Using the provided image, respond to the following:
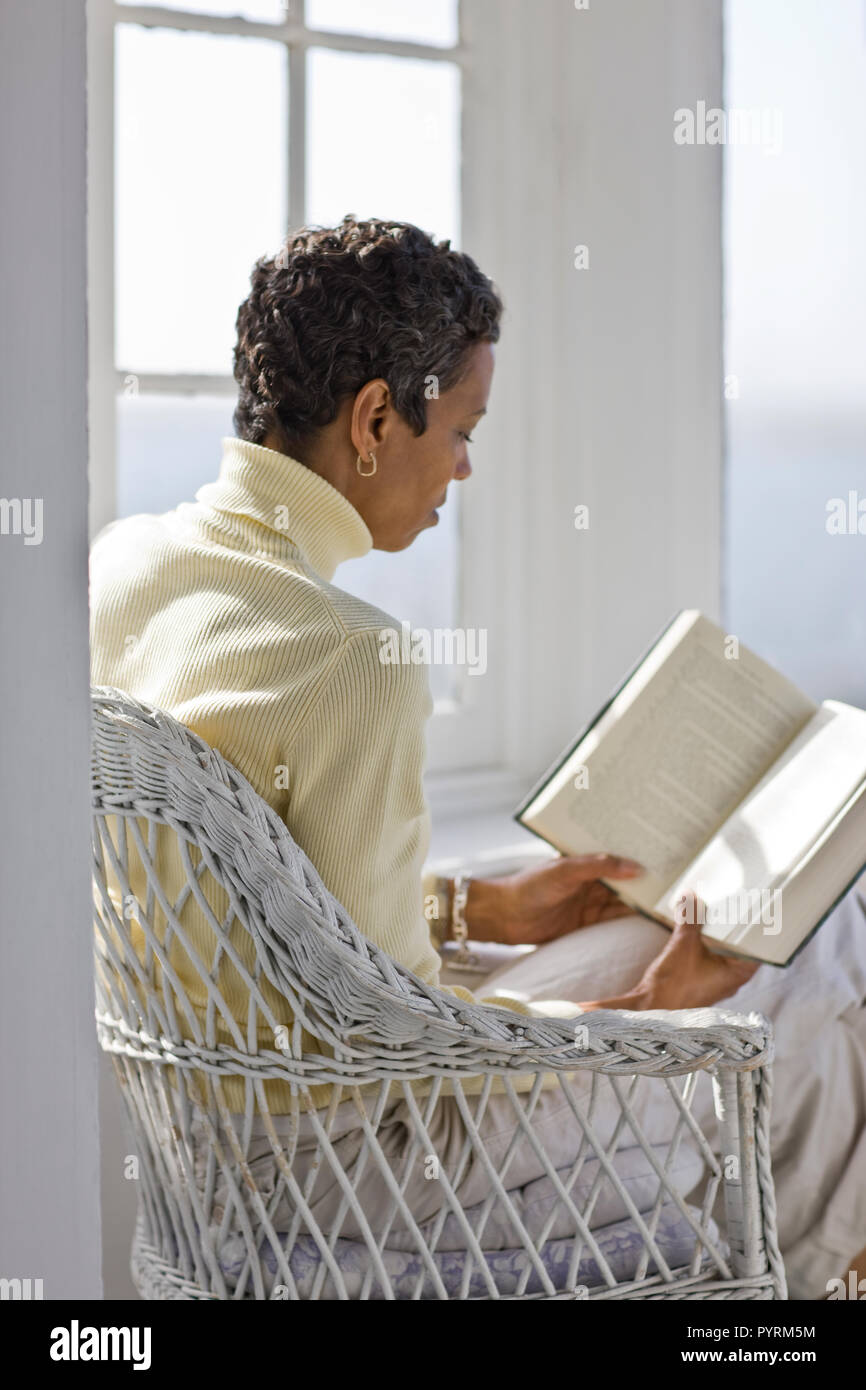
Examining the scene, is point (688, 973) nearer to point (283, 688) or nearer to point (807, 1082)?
point (807, 1082)

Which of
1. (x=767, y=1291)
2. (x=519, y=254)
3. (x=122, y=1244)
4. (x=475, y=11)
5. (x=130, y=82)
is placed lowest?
(x=122, y=1244)

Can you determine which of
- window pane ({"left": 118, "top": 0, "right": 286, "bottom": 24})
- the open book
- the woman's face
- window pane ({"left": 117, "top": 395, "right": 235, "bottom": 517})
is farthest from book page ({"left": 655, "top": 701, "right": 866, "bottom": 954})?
window pane ({"left": 118, "top": 0, "right": 286, "bottom": 24})

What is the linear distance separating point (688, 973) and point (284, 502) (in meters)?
0.55

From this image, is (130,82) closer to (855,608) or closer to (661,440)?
(661,440)

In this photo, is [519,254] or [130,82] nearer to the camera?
[130,82]

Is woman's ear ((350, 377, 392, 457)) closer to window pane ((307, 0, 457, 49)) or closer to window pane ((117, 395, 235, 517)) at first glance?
window pane ((117, 395, 235, 517))

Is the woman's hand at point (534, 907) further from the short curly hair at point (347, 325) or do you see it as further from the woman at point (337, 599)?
the short curly hair at point (347, 325)

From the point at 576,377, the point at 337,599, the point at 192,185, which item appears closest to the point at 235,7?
the point at 192,185

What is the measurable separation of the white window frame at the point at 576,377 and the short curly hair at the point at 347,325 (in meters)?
0.84

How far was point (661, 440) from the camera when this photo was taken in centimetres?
201

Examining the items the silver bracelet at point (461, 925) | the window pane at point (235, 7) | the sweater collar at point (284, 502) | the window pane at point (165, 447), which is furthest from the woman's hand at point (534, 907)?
the window pane at point (235, 7)
